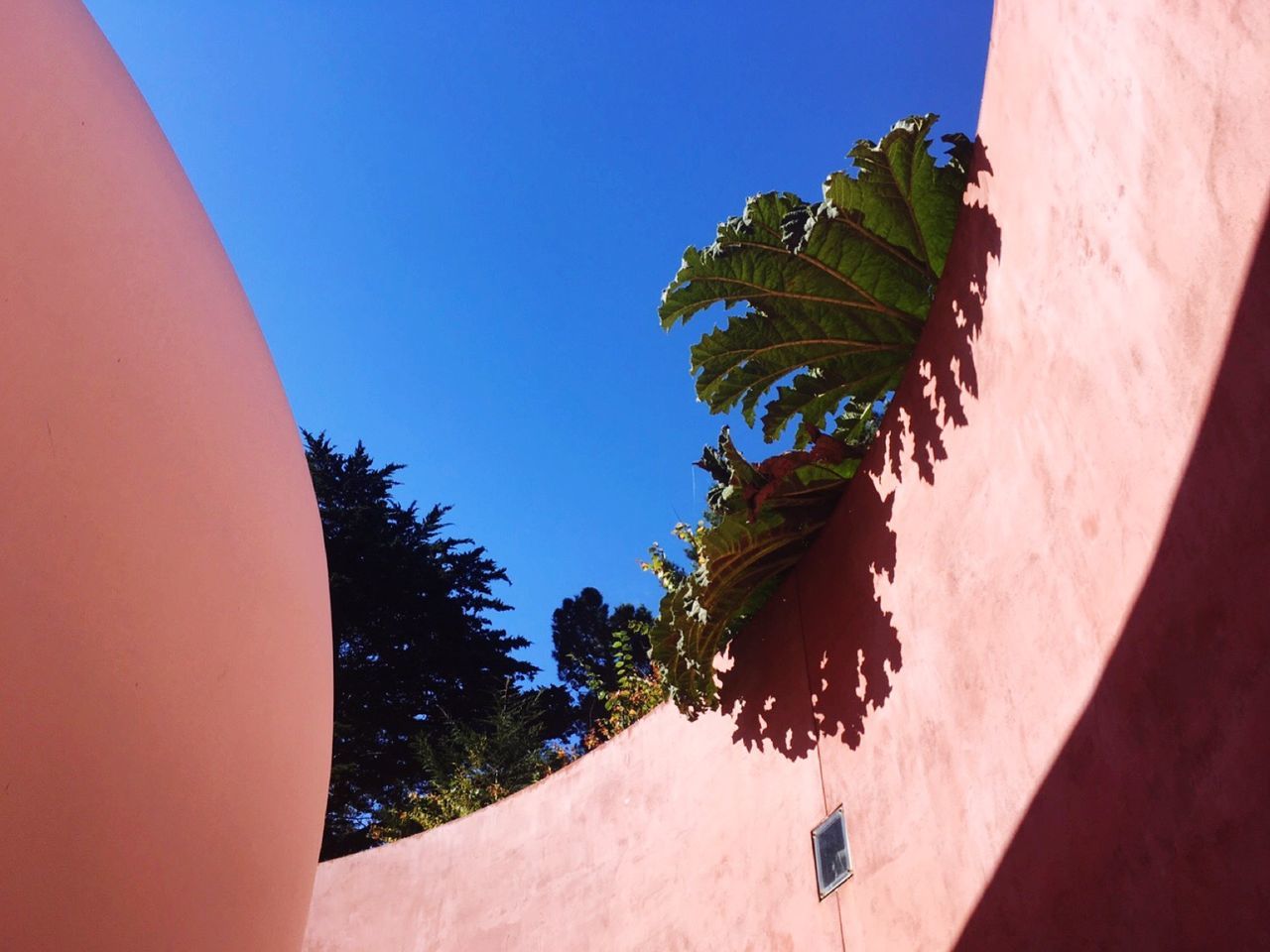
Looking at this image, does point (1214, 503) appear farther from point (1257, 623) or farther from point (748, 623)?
point (748, 623)

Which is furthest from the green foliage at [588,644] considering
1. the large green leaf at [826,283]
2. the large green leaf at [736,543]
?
the large green leaf at [826,283]

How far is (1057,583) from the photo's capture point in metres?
3.29

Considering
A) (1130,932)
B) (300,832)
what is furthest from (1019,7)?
(300,832)

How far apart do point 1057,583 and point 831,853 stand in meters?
1.77

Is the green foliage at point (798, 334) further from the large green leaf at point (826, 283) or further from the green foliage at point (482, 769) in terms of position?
the green foliage at point (482, 769)

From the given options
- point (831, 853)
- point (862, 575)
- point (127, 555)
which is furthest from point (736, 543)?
point (127, 555)

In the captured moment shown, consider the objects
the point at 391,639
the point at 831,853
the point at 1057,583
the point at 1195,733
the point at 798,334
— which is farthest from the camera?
the point at 391,639

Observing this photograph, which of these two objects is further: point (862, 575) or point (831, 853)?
point (862, 575)

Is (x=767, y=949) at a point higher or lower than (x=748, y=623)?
lower

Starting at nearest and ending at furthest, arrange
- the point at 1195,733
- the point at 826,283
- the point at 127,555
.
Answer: the point at 127,555 → the point at 1195,733 → the point at 826,283

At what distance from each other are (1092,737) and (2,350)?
2815 mm

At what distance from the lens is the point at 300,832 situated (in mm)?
3572

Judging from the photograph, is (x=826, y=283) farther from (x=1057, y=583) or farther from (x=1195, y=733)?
(x=1195, y=733)

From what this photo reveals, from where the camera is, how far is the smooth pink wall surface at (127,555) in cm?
215
